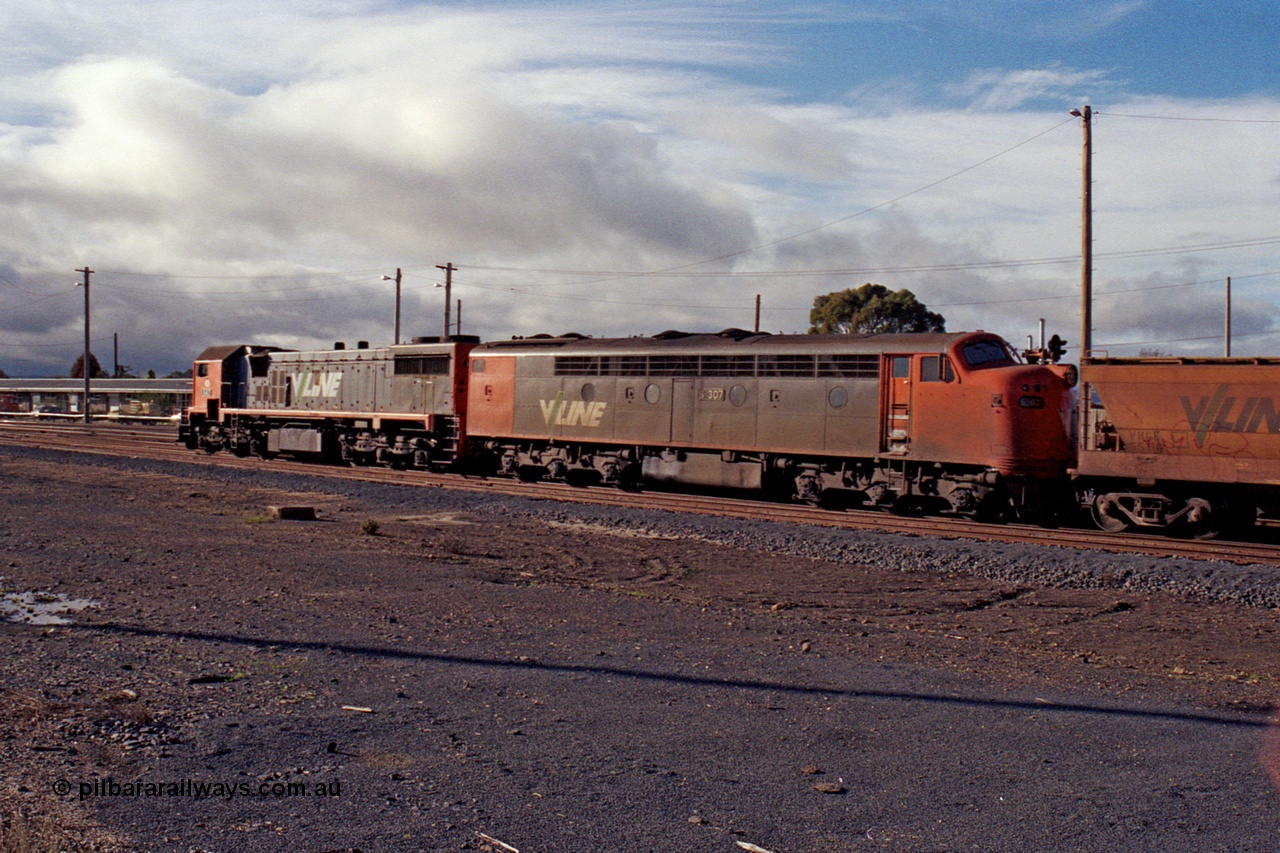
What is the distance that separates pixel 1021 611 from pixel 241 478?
68.8 ft

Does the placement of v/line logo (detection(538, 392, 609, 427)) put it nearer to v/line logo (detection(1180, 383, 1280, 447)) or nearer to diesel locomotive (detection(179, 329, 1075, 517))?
diesel locomotive (detection(179, 329, 1075, 517))

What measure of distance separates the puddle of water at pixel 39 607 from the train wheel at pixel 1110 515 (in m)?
15.5

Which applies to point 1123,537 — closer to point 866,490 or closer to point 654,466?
point 866,490

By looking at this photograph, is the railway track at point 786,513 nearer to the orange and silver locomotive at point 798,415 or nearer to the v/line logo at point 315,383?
the orange and silver locomotive at point 798,415

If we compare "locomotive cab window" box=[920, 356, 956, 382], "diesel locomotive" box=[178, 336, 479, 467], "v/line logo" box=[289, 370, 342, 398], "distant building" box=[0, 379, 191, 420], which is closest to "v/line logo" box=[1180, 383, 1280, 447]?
"locomotive cab window" box=[920, 356, 956, 382]

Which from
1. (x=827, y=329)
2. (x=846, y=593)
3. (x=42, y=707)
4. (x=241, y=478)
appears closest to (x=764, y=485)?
(x=846, y=593)

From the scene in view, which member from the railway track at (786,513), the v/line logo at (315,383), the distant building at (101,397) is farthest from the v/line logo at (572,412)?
the distant building at (101,397)

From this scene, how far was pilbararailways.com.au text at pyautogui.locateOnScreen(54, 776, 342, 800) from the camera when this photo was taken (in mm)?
4965

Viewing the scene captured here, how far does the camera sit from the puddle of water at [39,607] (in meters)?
9.06

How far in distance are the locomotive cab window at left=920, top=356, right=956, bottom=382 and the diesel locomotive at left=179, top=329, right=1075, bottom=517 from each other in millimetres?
25

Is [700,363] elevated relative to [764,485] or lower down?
elevated

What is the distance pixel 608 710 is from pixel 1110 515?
46.1ft

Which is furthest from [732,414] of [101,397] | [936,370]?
[101,397]

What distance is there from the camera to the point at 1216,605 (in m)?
12.2
